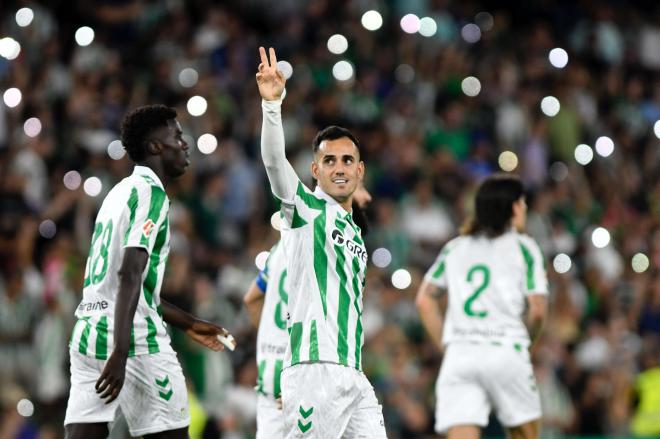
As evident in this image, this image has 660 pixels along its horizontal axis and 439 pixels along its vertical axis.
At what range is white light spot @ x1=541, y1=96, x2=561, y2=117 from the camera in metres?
17.9

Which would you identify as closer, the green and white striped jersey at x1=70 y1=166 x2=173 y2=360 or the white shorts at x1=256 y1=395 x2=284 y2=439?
the green and white striped jersey at x1=70 y1=166 x2=173 y2=360

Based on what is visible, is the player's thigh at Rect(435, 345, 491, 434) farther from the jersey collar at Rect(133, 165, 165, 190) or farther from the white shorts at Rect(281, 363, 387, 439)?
the jersey collar at Rect(133, 165, 165, 190)

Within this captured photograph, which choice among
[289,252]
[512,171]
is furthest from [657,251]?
[289,252]

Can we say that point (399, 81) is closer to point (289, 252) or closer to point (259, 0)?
point (259, 0)

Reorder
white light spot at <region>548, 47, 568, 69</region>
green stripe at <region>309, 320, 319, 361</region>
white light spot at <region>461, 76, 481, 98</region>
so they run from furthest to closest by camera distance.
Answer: white light spot at <region>548, 47, 568, 69</region> → white light spot at <region>461, 76, 481, 98</region> → green stripe at <region>309, 320, 319, 361</region>

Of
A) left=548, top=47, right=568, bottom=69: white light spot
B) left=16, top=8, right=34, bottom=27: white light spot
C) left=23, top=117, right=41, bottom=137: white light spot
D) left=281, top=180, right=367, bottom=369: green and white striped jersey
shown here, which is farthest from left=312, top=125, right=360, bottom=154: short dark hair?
left=548, top=47, right=568, bottom=69: white light spot

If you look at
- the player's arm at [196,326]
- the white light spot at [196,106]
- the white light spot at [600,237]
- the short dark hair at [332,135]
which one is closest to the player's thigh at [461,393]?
the player's arm at [196,326]

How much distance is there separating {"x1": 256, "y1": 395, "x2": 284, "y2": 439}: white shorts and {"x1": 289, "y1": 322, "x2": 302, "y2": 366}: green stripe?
161 centimetres

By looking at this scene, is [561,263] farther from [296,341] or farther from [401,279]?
[296,341]

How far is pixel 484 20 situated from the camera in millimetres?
19422

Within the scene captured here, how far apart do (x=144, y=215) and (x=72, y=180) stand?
22.2 ft

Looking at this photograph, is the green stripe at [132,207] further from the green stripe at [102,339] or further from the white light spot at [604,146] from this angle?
the white light spot at [604,146]

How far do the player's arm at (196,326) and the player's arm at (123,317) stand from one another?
71 centimetres

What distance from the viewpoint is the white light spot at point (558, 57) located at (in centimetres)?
1903
